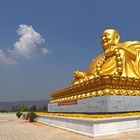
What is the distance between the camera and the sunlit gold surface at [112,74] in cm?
1184

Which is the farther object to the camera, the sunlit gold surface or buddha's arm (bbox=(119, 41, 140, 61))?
buddha's arm (bbox=(119, 41, 140, 61))

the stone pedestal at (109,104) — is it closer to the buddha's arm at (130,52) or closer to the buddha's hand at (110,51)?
the buddha's hand at (110,51)

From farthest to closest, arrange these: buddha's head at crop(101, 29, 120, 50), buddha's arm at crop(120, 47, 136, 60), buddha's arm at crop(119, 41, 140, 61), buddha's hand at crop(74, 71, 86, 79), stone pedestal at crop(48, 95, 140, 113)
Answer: buddha's hand at crop(74, 71, 86, 79) → buddha's head at crop(101, 29, 120, 50) → buddha's arm at crop(119, 41, 140, 61) → buddha's arm at crop(120, 47, 136, 60) → stone pedestal at crop(48, 95, 140, 113)

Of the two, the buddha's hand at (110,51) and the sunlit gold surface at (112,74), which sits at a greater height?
the buddha's hand at (110,51)

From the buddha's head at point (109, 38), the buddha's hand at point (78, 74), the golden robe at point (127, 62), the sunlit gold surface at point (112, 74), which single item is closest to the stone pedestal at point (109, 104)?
the sunlit gold surface at point (112, 74)

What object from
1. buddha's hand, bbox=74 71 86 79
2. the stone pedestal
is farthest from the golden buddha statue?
the stone pedestal

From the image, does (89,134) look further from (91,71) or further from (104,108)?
(91,71)

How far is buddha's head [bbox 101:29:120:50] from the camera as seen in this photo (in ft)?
50.9

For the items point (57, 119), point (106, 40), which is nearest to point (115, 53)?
point (106, 40)

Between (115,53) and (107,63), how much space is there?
25.3 inches

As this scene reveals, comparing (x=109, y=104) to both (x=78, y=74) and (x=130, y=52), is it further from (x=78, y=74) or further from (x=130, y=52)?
(x=78, y=74)

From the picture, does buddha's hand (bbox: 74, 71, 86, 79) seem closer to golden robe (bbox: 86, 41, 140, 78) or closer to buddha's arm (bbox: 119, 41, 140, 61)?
golden robe (bbox: 86, 41, 140, 78)

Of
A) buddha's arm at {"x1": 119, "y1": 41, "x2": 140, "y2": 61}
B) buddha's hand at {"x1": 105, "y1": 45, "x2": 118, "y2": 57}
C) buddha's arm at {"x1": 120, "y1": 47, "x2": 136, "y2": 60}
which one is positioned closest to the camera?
buddha's hand at {"x1": 105, "y1": 45, "x2": 118, "y2": 57}

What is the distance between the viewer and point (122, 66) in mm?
13555
